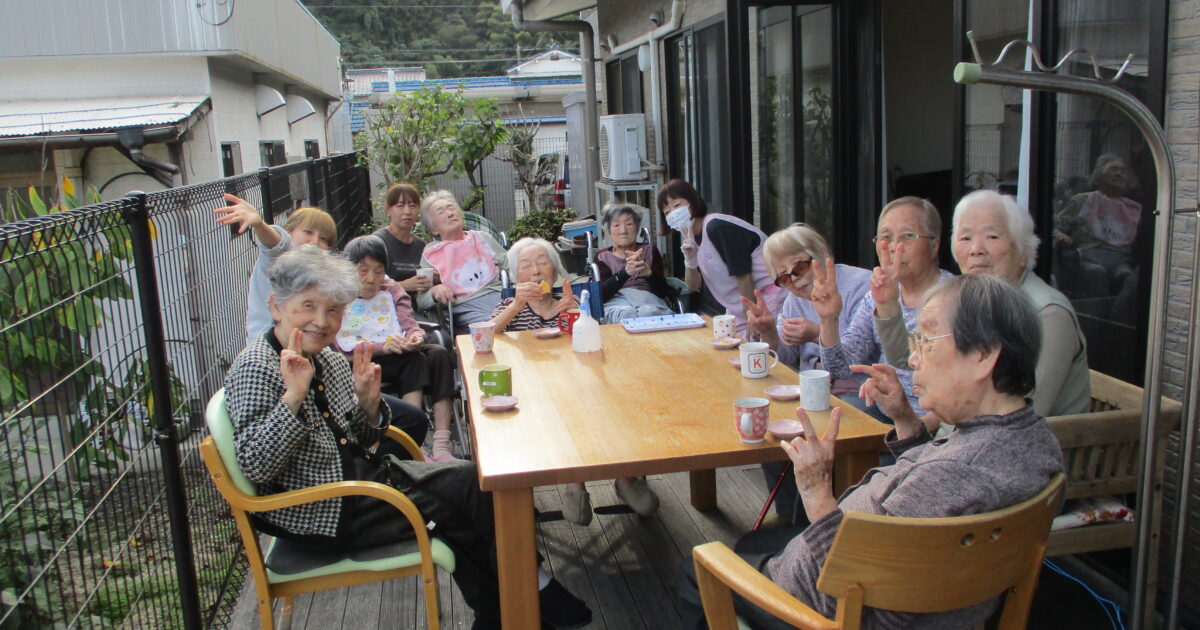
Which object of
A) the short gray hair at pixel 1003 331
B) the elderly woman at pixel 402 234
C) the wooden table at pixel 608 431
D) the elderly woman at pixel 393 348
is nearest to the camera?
the short gray hair at pixel 1003 331

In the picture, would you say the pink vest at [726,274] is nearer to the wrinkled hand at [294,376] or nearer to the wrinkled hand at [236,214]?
the wrinkled hand at [236,214]

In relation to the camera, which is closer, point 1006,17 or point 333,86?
point 1006,17

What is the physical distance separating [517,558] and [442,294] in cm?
275

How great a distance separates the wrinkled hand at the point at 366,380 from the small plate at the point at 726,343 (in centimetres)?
115

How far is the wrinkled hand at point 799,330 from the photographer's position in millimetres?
3184

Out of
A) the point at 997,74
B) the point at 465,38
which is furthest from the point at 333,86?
the point at 465,38

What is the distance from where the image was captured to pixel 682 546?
11.0 ft

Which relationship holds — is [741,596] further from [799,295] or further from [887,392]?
[799,295]

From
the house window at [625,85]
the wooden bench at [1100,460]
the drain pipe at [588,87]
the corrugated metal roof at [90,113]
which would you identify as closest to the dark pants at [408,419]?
the wooden bench at [1100,460]

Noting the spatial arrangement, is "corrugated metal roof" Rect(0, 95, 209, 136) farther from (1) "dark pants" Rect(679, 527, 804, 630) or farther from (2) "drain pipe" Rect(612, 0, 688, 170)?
(1) "dark pants" Rect(679, 527, 804, 630)

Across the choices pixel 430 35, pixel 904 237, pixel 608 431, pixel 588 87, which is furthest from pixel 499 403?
pixel 430 35

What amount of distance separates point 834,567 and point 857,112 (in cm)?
409

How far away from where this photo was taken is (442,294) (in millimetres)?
4875

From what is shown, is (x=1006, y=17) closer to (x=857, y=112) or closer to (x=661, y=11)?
(x=857, y=112)
